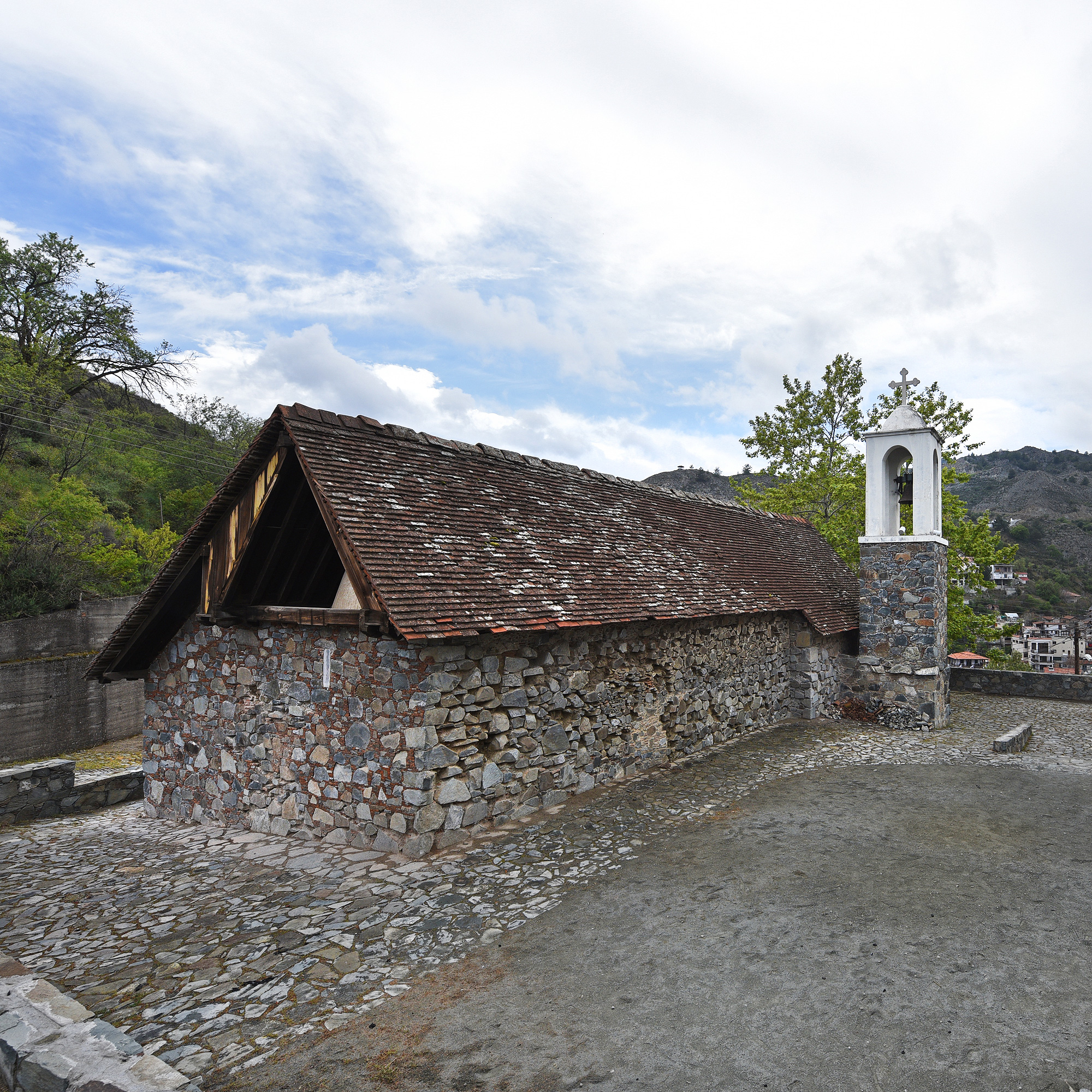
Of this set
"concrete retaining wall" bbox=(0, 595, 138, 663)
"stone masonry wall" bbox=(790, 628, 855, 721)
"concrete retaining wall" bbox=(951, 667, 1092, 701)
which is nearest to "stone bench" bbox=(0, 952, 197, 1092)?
"stone masonry wall" bbox=(790, 628, 855, 721)

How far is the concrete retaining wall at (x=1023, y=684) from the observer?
17594mm

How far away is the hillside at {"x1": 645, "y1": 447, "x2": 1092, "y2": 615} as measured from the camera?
5200 cm

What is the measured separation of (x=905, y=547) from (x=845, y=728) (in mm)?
3900

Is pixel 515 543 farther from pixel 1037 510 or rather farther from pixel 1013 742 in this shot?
pixel 1037 510

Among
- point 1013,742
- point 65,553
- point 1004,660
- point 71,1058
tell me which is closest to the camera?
point 71,1058

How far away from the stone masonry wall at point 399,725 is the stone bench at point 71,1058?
338 centimetres

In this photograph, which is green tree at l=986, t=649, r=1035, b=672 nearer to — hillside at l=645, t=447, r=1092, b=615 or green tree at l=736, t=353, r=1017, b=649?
hillside at l=645, t=447, r=1092, b=615

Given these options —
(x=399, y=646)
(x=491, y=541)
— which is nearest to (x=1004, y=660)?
(x=491, y=541)

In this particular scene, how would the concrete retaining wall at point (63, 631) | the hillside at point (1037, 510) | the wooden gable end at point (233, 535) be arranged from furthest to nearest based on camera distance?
the hillside at point (1037, 510), the concrete retaining wall at point (63, 631), the wooden gable end at point (233, 535)

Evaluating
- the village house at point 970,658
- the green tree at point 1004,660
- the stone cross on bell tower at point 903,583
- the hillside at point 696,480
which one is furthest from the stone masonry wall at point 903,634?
the hillside at point 696,480

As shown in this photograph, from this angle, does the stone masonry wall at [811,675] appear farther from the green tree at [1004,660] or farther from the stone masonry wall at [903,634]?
the green tree at [1004,660]

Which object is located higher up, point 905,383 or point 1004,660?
point 905,383

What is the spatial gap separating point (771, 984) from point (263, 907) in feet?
13.9

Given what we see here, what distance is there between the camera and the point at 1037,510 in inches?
2702
